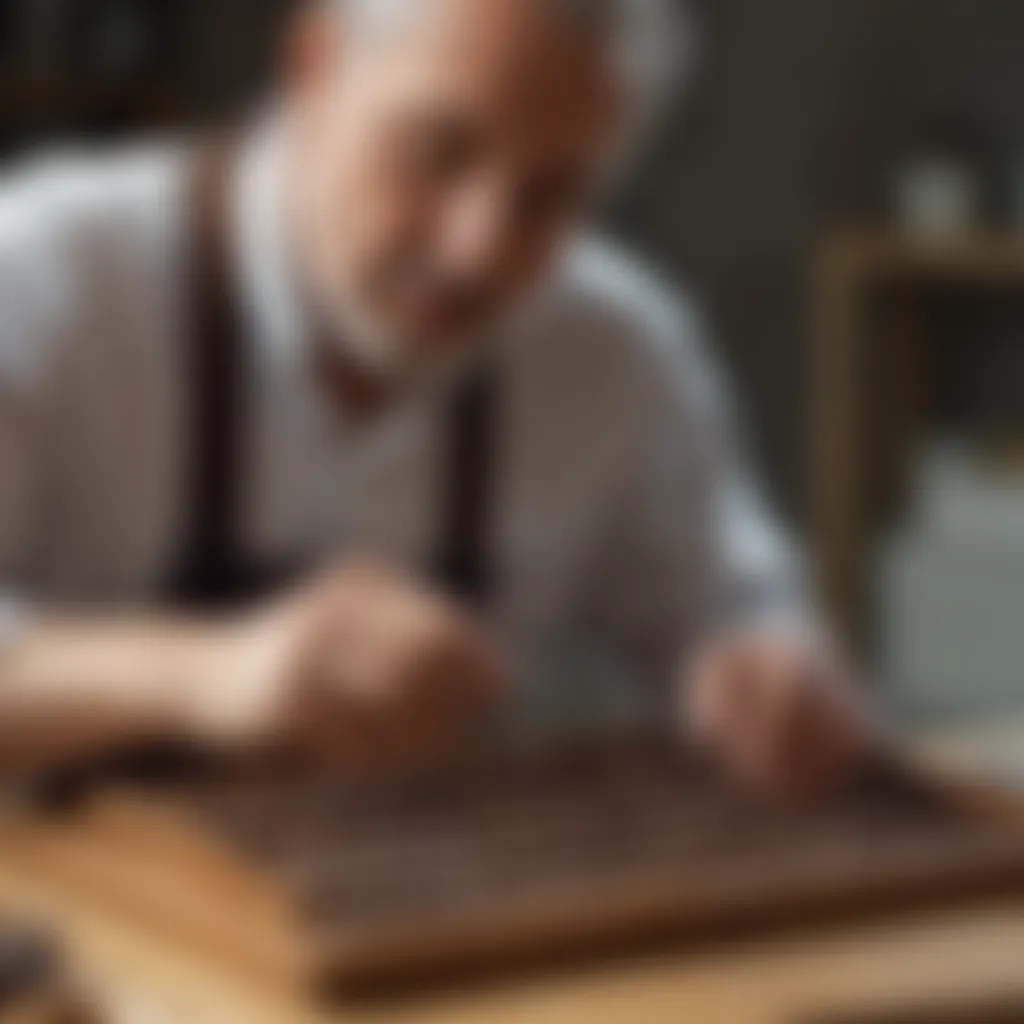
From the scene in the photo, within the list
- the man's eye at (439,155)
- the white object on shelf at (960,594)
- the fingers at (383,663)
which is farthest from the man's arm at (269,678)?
the white object on shelf at (960,594)

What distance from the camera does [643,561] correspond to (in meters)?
1.53

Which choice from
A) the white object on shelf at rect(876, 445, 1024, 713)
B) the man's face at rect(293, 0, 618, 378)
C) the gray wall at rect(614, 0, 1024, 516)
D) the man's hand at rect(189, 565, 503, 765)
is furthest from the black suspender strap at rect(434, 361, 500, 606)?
the gray wall at rect(614, 0, 1024, 516)

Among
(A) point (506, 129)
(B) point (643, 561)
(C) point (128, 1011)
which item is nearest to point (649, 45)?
(A) point (506, 129)

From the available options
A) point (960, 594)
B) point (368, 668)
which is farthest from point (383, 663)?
point (960, 594)

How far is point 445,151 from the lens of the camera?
1258mm

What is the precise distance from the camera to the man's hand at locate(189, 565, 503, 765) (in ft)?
3.46

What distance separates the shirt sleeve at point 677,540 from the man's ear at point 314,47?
1.00 ft

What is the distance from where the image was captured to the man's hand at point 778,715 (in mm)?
1214

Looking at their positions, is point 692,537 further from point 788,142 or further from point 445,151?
point 788,142

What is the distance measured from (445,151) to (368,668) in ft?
1.05

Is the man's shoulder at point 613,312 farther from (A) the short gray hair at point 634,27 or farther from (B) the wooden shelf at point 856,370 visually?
(B) the wooden shelf at point 856,370

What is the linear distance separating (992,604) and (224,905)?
6.08 feet

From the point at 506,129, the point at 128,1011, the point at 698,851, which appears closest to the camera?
the point at 128,1011

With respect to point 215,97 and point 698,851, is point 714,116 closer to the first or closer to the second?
point 215,97
